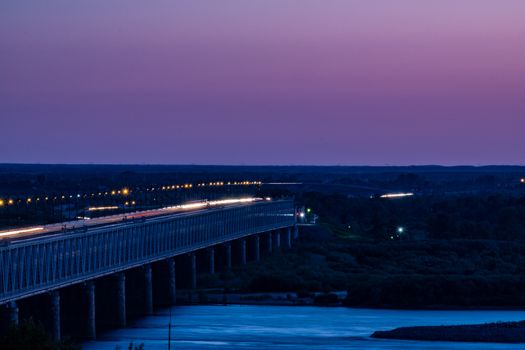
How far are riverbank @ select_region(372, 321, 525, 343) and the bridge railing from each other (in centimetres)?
1639

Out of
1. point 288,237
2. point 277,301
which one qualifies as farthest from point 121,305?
point 288,237

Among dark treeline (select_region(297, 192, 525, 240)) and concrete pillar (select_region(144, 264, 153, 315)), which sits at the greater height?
dark treeline (select_region(297, 192, 525, 240))

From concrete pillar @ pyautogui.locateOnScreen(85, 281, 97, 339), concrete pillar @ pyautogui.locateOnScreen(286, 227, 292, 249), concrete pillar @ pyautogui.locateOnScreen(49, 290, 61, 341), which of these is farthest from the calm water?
concrete pillar @ pyautogui.locateOnScreen(286, 227, 292, 249)

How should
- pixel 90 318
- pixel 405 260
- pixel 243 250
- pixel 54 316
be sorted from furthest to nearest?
pixel 243 250 < pixel 405 260 < pixel 90 318 < pixel 54 316

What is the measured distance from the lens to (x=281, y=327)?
80.4 metres

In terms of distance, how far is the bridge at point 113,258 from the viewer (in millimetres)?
66188

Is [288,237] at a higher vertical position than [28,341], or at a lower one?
lower

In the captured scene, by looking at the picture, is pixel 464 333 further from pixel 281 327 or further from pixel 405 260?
A: pixel 405 260

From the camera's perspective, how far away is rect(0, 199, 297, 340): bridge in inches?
2606

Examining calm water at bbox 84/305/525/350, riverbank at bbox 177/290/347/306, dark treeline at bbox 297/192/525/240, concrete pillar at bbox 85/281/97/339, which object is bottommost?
calm water at bbox 84/305/525/350

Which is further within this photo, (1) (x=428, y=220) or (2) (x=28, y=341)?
(1) (x=428, y=220)

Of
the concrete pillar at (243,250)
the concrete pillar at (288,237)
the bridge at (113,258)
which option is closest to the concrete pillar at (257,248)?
the bridge at (113,258)

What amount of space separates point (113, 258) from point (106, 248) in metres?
1.72

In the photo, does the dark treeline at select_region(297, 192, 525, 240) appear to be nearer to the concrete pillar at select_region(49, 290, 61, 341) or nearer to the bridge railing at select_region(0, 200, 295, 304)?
the bridge railing at select_region(0, 200, 295, 304)
